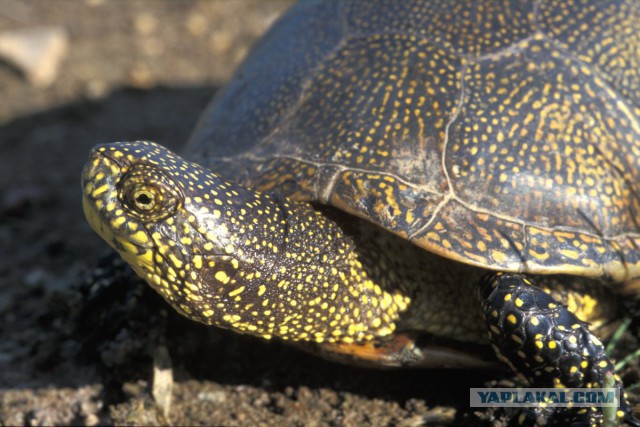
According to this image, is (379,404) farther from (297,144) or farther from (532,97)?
(532,97)

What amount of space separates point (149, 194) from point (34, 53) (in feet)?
14.5

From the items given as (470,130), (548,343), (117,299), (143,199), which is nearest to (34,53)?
(117,299)

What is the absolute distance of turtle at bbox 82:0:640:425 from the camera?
269 cm

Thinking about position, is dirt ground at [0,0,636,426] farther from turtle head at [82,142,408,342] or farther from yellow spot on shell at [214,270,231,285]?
yellow spot on shell at [214,270,231,285]

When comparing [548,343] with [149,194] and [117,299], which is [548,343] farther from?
[117,299]

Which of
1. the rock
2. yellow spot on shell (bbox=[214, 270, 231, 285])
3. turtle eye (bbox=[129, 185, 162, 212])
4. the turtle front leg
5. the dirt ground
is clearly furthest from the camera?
the rock

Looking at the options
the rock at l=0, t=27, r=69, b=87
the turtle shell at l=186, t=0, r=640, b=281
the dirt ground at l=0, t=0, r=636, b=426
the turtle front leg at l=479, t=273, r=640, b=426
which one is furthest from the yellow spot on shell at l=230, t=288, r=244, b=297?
the rock at l=0, t=27, r=69, b=87

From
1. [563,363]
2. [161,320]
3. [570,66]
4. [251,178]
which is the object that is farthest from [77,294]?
[570,66]

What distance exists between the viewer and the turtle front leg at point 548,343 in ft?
9.21

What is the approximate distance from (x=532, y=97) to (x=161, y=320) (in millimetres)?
2090

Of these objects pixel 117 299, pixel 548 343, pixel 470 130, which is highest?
pixel 470 130

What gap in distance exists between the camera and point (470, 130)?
3139mm

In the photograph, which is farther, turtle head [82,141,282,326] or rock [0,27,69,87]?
rock [0,27,69,87]

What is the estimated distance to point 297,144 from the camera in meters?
3.26
